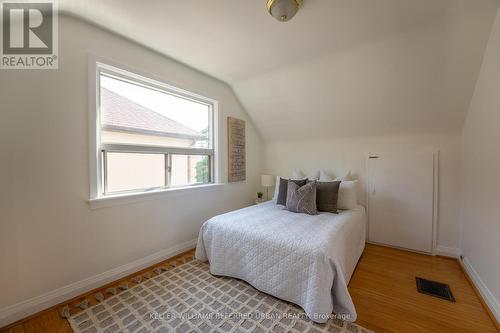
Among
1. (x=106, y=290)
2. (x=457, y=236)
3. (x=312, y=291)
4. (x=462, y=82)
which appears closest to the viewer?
(x=312, y=291)

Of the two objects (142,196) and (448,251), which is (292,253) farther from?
(448,251)

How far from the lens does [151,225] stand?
2.34 m

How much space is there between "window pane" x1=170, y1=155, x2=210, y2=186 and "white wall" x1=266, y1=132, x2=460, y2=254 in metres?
1.41

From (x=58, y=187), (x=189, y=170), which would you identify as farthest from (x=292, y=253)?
(x=58, y=187)

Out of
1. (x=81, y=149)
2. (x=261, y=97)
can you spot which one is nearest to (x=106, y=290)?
(x=81, y=149)

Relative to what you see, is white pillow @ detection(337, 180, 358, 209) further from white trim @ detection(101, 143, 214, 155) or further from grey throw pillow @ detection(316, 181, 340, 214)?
white trim @ detection(101, 143, 214, 155)

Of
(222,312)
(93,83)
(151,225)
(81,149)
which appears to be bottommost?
(222,312)

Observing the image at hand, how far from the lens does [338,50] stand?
2.19 meters

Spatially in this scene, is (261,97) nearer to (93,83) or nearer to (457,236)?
(93,83)

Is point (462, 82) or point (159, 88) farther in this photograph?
point (159, 88)

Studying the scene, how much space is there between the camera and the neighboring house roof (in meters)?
2.11

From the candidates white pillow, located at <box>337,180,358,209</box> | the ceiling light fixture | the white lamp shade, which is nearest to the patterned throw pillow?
white pillow, located at <box>337,180,358,209</box>

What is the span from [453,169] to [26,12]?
448cm

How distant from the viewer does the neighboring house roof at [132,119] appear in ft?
6.92
